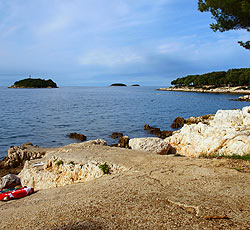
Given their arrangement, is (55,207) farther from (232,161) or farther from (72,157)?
(232,161)

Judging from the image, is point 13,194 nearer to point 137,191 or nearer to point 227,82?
point 137,191

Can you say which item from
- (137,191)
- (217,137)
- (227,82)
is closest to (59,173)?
(137,191)

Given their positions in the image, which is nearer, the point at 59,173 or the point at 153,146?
the point at 59,173

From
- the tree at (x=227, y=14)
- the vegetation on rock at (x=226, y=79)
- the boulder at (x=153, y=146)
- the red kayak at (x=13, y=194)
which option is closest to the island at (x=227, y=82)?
the vegetation on rock at (x=226, y=79)

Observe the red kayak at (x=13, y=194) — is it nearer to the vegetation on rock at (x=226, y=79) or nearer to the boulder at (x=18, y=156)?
the boulder at (x=18, y=156)

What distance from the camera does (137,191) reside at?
592 cm

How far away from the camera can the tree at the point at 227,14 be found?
39.3ft

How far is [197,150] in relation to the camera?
12266 mm

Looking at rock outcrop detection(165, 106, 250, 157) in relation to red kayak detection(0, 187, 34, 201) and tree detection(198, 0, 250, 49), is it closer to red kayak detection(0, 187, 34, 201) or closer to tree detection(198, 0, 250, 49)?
tree detection(198, 0, 250, 49)

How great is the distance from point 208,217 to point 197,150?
27.2 ft

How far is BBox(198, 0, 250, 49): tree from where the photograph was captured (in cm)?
1198

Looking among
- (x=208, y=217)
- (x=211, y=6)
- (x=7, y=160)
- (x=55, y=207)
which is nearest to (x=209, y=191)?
(x=208, y=217)

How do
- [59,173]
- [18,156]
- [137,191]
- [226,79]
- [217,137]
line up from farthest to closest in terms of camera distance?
[226,79] < [18,156] < [217,137] < [59,173] < [137,191]

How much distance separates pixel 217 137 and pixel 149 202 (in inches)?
304
